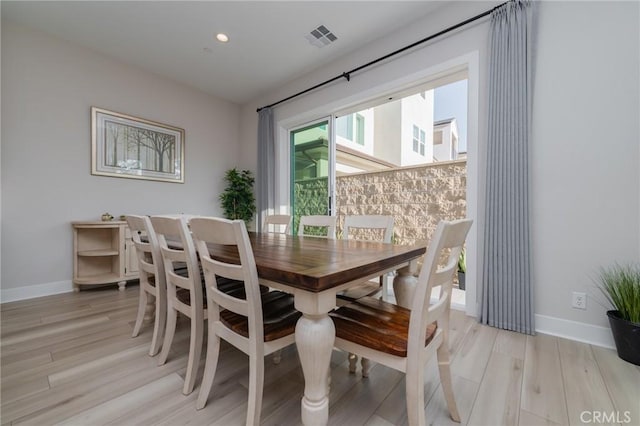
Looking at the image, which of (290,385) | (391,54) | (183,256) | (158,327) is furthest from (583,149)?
(158,327)

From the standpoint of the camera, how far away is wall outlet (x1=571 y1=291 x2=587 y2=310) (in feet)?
5.90

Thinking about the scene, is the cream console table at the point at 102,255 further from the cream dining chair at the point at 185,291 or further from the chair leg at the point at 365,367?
the chair leg at the point at 365,367

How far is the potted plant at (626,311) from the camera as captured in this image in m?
1.50

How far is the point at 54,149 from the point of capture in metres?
2.84

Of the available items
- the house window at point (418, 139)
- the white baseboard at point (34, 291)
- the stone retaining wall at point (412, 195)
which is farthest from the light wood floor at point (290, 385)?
the house window at point (418, 139)

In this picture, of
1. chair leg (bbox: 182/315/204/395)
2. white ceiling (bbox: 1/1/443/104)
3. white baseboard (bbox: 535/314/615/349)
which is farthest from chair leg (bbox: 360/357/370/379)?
white ceiling (bbox: 1/1/443/104)

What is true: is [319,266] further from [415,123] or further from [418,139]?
[418,139]

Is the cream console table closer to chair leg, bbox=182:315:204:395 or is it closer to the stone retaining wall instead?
chair leg, bbox=182:315:204:395

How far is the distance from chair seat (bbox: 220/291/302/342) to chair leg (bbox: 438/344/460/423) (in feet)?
2.14

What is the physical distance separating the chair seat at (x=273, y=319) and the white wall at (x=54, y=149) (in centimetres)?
292

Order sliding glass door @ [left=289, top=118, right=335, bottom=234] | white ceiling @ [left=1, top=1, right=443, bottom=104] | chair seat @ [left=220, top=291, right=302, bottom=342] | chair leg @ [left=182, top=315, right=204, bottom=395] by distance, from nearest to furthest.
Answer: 1. chair seat @ [left=220, top=291, right=302, bottom=342]
2. chair leg @ [left=182, top=315, right=204, bottom=395]
3. white ceiling @ [left=1, top=1, right=443, bottom=104]
4. sliding glass door @ [left=289, top=118, right=335, bottom=234]

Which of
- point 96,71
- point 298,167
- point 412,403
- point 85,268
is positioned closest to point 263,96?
point 298,167

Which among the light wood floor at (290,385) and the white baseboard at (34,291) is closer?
the light wood floor at (290,385)

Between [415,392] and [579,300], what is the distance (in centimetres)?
173
